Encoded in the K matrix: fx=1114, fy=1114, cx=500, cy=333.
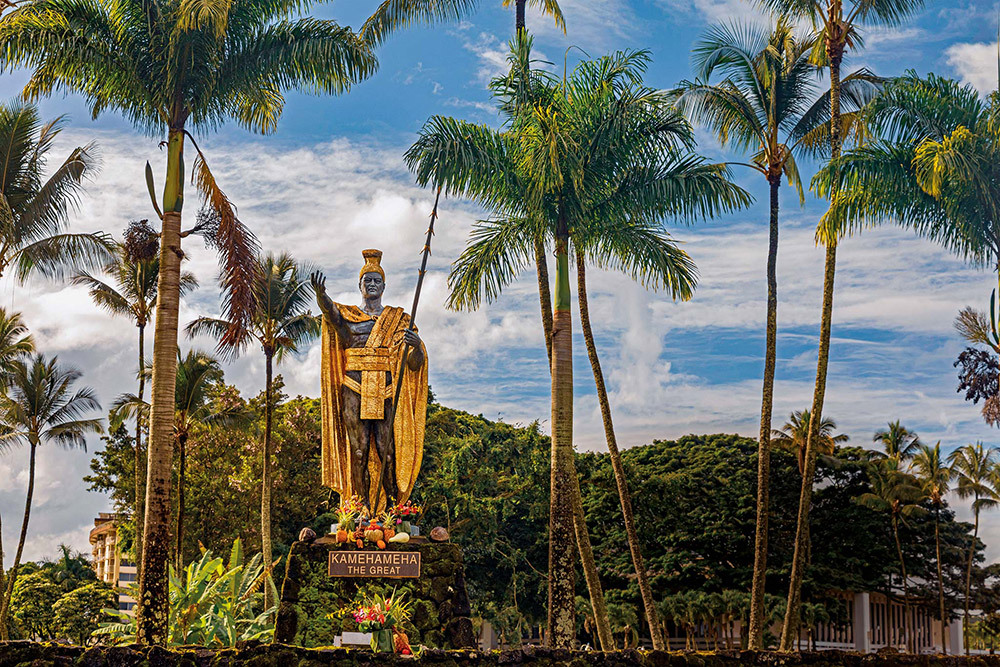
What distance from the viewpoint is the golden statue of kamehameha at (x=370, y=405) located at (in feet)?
→ 49.2

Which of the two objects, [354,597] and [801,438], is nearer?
[354,597]

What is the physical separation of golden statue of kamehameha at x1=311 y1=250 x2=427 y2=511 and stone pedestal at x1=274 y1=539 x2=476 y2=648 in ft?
3.55

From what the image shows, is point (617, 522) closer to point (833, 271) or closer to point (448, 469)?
point (448, 469)

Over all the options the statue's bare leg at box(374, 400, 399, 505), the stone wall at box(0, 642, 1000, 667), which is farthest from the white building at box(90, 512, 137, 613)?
the stone wall at box(0, 642, 1000, 667)

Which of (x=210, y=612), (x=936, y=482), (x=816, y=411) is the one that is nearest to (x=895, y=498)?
(x=936, y=482)

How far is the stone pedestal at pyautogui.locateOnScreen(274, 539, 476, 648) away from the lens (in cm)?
1363

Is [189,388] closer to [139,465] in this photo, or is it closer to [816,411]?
[139,465]

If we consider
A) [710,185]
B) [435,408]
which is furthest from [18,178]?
[435,408]

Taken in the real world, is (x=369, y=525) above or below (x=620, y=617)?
above

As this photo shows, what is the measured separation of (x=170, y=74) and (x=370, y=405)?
524 centimetres

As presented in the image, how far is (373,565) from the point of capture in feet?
46.0

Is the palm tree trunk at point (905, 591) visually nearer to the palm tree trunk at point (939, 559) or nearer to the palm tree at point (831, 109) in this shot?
the palm tree trunk at point (939, 559)

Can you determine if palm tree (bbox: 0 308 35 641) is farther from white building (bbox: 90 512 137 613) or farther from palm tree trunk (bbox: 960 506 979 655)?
palm tree trunk (bbox: 960 506 979 655)

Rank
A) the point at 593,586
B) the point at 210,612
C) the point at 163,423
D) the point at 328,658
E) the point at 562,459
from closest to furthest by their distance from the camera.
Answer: the point at 328,658 < the point at 163,423 < the point at 210,612 < the point at 562,459 < the point at 593,586
